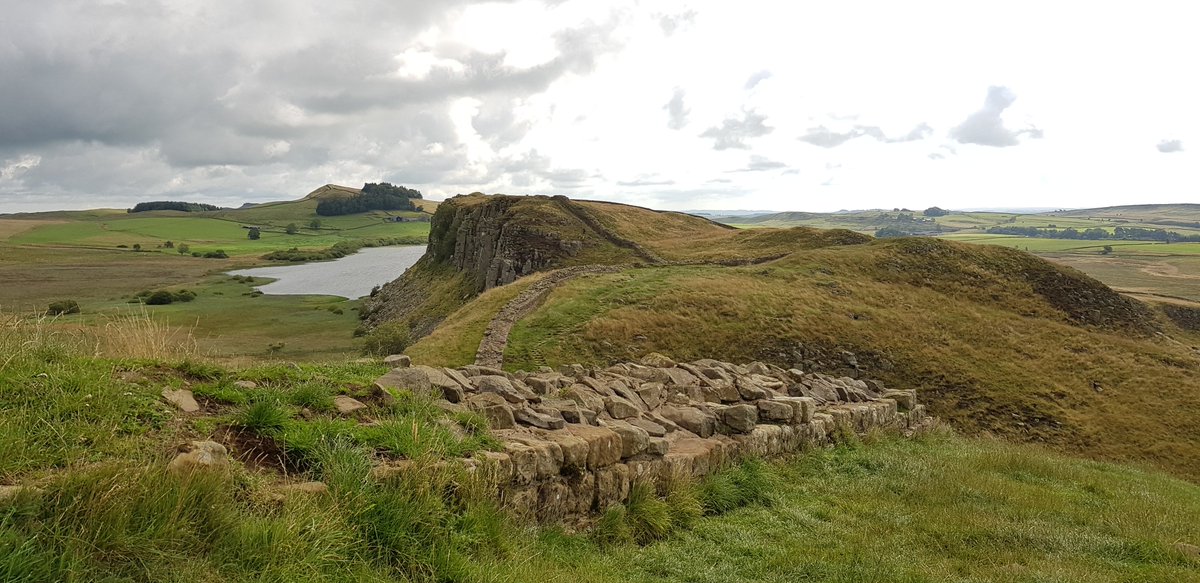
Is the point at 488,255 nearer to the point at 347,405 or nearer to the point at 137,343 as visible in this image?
the point at 137,343

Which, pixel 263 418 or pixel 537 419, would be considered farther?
pixel 537 419

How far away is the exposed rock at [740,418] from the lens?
11536 millimetres

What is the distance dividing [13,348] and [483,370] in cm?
643

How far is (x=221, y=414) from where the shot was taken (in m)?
6.39

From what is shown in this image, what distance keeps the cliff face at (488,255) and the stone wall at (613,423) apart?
35.1m

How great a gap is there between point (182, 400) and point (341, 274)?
352 ft

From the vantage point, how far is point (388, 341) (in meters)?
41.2

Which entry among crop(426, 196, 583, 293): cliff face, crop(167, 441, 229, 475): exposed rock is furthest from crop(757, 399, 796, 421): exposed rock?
crop(426, 196, 583, 293): cliff face

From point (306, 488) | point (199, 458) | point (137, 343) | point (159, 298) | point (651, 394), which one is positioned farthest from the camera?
point (159, 298)

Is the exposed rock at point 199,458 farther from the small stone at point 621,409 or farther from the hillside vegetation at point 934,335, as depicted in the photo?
the hillside vegetation at point 934,335

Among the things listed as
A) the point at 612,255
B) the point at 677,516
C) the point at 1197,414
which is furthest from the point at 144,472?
the point at 612,255

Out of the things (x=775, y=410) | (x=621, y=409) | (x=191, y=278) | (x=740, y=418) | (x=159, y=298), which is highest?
(x=621, y=409)

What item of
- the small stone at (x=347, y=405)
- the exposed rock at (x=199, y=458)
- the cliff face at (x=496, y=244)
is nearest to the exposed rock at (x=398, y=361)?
the small stone at (x=347, y=405)

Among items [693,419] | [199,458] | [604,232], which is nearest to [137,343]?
[199,458]
